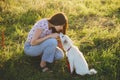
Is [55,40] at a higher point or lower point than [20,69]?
higher

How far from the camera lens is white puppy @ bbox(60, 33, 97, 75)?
17.1 ft

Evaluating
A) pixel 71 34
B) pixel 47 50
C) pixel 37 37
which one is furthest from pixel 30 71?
pixel 71 34

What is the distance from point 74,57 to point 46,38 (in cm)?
56

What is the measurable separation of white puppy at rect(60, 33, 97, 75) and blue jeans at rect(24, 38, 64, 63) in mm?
190

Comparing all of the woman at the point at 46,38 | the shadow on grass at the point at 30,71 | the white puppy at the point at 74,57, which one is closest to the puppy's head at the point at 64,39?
the white puppy at the point at 74,57

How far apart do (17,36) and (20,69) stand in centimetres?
123

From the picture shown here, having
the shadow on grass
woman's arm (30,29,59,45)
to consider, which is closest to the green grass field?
the shadow on grass

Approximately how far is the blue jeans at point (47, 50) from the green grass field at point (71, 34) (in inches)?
9.4

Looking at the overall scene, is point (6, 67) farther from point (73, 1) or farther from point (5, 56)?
point (73, 1)

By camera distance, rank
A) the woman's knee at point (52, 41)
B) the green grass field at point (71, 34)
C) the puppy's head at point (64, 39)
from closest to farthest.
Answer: the puppy's head at point (64, 39)
the woman's knee at point (52, 41)
the green grass field at point (71, 34)

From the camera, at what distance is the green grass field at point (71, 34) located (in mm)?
5457

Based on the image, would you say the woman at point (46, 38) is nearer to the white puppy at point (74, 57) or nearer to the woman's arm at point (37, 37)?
the woman's arm at point (37, 37)

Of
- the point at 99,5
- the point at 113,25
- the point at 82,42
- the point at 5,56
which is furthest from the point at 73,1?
the point at 5,56

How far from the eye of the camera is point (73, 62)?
531 cm
